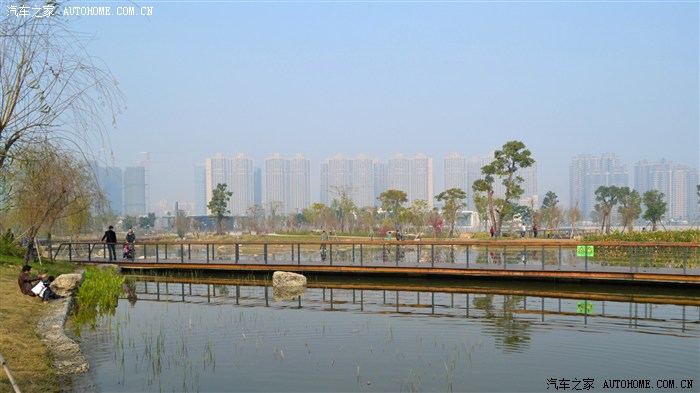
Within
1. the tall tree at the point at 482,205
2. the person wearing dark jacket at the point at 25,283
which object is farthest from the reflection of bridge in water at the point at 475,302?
the tall tree at the point at 482,205

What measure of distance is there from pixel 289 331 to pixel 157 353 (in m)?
2.82

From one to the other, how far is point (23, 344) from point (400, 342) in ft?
19.5

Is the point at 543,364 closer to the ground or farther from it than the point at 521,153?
closer to the ground

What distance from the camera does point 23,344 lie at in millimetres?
9492

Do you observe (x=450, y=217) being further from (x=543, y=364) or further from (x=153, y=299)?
(x=543, y=364)

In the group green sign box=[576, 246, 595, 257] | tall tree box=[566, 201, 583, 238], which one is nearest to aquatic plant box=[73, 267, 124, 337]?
green sign box=[576, 246, 595, 257]

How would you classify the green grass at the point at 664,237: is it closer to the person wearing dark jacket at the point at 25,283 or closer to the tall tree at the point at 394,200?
the person wearing dark jacket at the point at 25,283

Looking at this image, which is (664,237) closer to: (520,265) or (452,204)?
(520,265)

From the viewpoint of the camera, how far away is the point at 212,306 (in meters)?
16.4

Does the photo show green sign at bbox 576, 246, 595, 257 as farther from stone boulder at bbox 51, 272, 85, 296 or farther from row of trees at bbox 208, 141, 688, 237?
row of trees at bbox 208, 141, 688, 237

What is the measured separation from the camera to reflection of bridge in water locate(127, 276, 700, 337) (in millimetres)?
14109

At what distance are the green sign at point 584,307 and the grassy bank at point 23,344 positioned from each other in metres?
11.1

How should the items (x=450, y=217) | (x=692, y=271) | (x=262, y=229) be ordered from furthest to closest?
(x=262, y=229)
(x=450, y=217)
(x=692, y=271)

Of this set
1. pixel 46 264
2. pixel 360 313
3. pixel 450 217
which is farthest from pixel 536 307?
pixel 450 217
